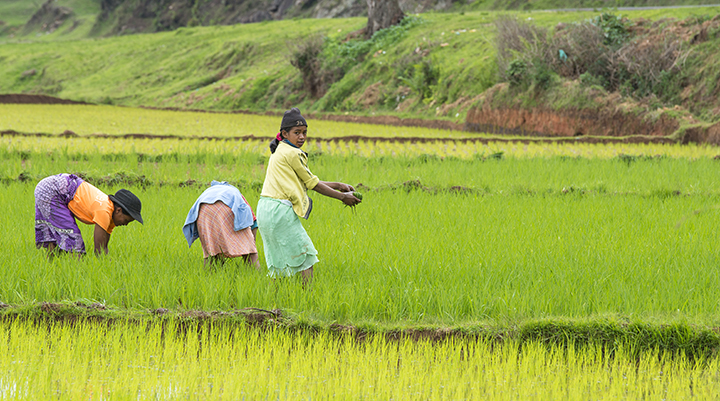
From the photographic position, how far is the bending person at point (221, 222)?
3924mm

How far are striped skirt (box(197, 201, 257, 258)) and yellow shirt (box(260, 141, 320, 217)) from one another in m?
0.37

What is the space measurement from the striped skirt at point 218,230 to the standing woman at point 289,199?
0.29 meters

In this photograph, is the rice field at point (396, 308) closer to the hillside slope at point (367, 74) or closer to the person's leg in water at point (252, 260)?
the person's leg in water at point (252, 260)

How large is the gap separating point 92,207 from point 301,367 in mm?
1979

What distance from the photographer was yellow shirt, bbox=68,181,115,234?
3951 millimetres

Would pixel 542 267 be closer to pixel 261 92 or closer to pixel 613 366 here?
pixel 613 366

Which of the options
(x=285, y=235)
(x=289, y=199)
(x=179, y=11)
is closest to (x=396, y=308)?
(x=285, y=235)

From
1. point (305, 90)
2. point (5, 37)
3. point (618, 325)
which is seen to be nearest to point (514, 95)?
point (305, 90)

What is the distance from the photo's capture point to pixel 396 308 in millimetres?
3359

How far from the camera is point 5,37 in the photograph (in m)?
72.9

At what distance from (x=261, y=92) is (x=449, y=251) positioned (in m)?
22.8

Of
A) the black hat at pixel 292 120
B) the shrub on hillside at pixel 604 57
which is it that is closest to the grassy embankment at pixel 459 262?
the black hat at pixel 292 120

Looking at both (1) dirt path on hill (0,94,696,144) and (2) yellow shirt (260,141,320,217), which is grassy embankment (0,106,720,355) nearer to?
(2) yellow shirt (260,141,320,217)

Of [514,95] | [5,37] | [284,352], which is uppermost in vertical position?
[5,37]
